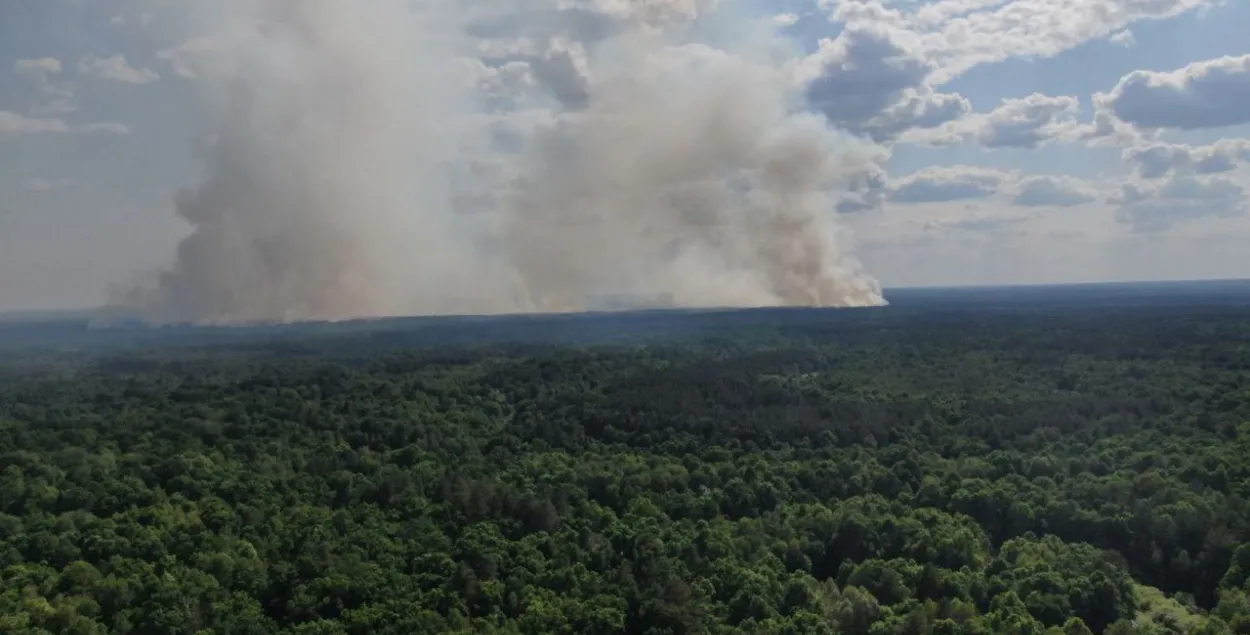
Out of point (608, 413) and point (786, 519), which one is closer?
point (786, 519)

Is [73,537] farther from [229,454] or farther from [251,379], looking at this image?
[251,379]

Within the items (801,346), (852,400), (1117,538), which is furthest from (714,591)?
(801,346)

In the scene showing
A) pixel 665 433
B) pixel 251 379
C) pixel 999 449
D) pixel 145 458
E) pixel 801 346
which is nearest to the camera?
pixel 145 458

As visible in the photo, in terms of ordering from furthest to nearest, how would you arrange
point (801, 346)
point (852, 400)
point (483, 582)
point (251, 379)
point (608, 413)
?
point (801, 346) < point (251, 379) < point (852, 400) < point (608, 413) < point (483, 582)

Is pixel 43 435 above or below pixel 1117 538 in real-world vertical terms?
above

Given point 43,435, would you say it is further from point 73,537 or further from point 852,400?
point 852,400

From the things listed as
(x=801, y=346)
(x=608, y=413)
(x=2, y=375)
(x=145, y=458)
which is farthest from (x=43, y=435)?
(x=801, y=346)
